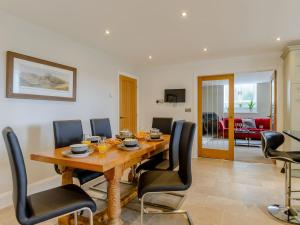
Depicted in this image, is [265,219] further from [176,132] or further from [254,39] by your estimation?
[254,39]

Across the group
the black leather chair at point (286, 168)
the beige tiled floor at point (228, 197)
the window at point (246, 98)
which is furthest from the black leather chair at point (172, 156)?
the window at point (246, 98)

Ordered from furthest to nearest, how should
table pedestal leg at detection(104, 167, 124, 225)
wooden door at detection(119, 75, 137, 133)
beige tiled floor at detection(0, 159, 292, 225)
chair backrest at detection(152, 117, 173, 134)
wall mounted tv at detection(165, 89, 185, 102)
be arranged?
wall mounted tv at detection(165, 89, 185, 102) < wooden door at detection(119, 75, 137, 133) < chair backrest at detection(152, 117, 173, 134) < beige tiled floor at detection(0, 159, 292, 225) < table pedestal leg at detection(104, 167, 124, 225)

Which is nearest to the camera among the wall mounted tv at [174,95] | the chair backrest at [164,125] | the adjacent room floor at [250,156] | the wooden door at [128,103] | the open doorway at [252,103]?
the chair backrest at [164,125]

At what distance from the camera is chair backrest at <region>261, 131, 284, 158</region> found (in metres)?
2.30

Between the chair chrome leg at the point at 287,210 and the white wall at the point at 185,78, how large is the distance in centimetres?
230

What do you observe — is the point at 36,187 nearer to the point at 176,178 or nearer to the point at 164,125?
the point at 176,178

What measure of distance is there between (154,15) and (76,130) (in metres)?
1.86

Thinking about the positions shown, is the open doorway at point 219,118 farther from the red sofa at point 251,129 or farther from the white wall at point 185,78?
the white wall at point 185,78

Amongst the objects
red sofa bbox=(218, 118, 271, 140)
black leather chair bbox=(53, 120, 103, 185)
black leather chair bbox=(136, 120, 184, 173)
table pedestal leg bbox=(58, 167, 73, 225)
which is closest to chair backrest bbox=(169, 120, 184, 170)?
black leather chair bbox=(136, 120, 184, 173)

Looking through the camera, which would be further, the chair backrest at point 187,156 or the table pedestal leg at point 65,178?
the table pedestal leg at point 65,178

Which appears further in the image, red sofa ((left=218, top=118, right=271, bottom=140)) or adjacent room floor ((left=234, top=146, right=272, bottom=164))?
red sofa ((left=218, top=118, right=271, bottom=140))

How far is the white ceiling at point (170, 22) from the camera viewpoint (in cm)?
236

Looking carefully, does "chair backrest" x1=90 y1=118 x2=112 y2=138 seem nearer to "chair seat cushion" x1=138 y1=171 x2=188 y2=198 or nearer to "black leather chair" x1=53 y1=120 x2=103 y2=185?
"black leather chair" x1=53 y1=120 x2=103 y2=185

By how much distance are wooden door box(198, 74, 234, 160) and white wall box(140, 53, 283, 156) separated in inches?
7.0
